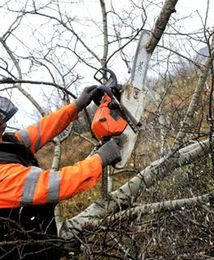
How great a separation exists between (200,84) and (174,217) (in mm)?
1375

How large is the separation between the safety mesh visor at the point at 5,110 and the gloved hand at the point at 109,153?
1.93 ft

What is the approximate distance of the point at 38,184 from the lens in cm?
220

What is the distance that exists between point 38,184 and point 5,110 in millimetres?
581

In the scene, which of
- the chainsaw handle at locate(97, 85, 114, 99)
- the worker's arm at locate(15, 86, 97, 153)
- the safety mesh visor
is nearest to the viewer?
the safety mesh visor

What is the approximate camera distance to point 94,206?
288cm

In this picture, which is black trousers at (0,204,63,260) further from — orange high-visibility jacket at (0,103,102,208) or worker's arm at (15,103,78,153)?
worker's arm at (15,103,78,153)

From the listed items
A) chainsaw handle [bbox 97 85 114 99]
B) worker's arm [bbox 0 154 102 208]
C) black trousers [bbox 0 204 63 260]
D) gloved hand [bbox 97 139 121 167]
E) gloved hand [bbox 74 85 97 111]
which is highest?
chainsaw handle [bbox 97 85 114 99]

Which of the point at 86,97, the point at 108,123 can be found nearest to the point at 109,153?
the point at 108,123

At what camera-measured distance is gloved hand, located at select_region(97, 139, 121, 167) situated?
2.36m

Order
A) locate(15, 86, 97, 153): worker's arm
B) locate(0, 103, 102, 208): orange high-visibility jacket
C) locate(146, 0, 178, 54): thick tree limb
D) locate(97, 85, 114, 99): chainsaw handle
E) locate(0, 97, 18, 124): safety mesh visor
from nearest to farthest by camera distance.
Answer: locate(0, 103, 102, 208): orange high-visibility jacket < locate(0, 97, 18, 124): safety mesh visor < locate(97, 85, 114, 99): chainsaw handle < locate(146, 0, 178, 54): thick tree limb < locate(15, 86, 97, 153): worker's arm

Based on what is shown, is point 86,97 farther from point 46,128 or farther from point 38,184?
point 38,184

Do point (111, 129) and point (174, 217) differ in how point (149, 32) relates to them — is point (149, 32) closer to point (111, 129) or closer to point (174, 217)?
point (111, 129)

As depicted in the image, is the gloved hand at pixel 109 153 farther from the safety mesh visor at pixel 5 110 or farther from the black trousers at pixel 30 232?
the safety mesh visor at pixel 5 110

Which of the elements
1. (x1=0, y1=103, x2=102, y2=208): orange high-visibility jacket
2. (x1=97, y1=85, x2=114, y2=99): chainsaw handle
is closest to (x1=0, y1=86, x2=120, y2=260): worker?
(x1=0, y1=103, x2=102, y2=208): orange high-visibility jacket
